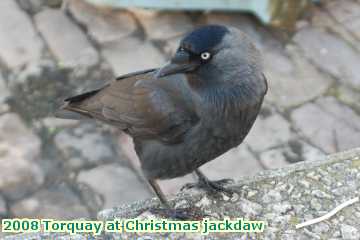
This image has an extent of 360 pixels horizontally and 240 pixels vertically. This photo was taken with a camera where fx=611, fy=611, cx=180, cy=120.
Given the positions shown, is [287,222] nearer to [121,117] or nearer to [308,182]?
[308,182]

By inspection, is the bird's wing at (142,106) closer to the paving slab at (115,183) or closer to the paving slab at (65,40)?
the paving slab at (115,183)

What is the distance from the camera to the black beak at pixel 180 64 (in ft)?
8.33

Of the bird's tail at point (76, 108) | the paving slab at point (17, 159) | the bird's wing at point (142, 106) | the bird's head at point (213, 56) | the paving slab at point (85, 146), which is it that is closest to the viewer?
the bird's head at point (213, 56)

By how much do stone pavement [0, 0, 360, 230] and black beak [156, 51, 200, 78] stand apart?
1718mm

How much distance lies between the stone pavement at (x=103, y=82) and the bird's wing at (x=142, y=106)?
1.07 m

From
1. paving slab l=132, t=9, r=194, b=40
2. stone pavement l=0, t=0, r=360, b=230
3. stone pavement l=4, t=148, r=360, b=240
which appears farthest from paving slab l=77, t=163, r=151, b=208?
paving slab l=132, t=9, r=194, b=40

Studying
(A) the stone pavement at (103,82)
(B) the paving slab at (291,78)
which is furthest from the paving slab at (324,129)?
(B) the paving slab at (291,78)

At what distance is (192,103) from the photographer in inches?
108

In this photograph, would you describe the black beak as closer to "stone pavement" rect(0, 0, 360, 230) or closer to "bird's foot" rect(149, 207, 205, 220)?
"bird's foot" rect(149, 207, 205, 220)

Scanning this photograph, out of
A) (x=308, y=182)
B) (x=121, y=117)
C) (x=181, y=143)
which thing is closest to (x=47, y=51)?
(x=121, y=117)

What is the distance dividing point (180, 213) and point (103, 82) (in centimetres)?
224

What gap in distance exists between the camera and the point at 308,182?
2.81 m

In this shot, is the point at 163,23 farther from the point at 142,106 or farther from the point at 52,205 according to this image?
the point at 142,106

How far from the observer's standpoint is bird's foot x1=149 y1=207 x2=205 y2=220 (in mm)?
2727
